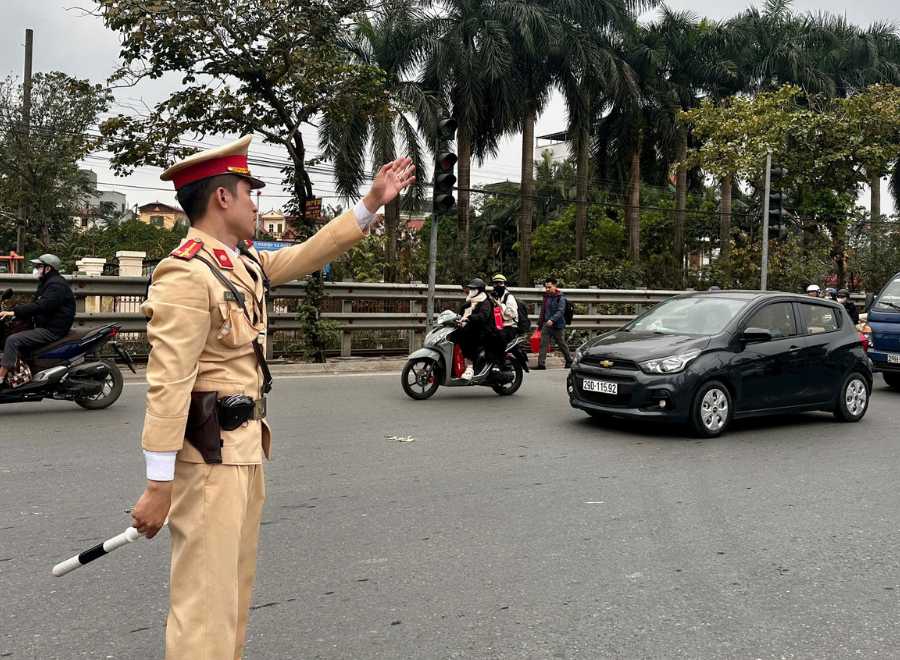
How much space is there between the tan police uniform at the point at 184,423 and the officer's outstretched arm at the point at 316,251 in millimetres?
373

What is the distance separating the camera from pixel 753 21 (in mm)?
41719

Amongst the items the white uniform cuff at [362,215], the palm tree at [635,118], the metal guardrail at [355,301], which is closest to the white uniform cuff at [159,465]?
the white uniform cuff at [362,215]

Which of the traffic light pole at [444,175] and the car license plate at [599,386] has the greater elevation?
the traffic light pole at [444,175]

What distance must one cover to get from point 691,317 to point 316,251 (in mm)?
7275

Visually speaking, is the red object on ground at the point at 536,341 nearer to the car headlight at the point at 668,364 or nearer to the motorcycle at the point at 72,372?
the car headlight at the point at 668,364

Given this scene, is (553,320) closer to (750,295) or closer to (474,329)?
(474,329)

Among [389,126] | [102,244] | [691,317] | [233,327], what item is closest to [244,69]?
[691,317]

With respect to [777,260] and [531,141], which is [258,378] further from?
[531,141]

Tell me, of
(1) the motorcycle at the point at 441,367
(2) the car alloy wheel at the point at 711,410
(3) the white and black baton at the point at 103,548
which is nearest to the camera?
(3) the white and black baton at the point at 103,548

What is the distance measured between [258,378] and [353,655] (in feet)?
4.50

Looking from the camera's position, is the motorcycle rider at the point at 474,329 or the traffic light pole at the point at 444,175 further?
the traffic light pole at the point at 444,175

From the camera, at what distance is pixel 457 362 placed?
1195 cm

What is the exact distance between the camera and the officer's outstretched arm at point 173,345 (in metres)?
2.66

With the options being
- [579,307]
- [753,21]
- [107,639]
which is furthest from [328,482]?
[753,21]
